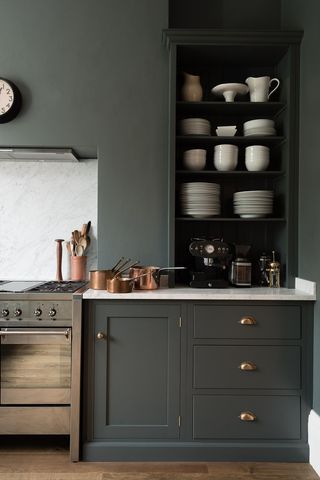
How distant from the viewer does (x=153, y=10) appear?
8.45 feet

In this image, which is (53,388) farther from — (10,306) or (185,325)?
(185,325)

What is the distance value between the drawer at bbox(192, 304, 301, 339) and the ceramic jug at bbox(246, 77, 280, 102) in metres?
1.36

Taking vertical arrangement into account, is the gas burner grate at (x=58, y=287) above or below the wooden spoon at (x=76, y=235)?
below

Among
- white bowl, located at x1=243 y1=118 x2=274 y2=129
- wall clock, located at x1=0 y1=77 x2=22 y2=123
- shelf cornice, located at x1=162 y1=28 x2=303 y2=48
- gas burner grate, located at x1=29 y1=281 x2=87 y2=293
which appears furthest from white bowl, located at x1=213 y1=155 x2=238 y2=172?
wall clock, located at x1=0 y1=77 x2=22 y2=123

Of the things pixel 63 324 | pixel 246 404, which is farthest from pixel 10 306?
pixel 246 404

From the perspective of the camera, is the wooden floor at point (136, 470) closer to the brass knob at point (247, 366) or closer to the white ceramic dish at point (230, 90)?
the brass knob at point (247, 366)

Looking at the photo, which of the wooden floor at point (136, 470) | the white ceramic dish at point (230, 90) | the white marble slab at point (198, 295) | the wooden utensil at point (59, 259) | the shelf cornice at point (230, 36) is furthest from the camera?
the wooden utensil at point (59, 259)

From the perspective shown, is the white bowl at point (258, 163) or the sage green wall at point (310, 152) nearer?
the sage green wall at point (310, 152)

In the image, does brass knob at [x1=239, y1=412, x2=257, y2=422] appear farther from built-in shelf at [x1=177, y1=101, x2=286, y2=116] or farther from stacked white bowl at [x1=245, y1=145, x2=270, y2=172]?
built-in shelf at [x1=177, y1=101, x2=286, y2=116]

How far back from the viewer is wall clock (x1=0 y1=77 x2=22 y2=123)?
98.2 inches

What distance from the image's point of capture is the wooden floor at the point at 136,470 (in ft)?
6.81

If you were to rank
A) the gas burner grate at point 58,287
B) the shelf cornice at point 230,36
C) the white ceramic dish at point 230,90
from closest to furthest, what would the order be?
the gas burner grate at point 58,287 → the shelf cornice at point 230,36 → the white ceramic dish at point 230,90

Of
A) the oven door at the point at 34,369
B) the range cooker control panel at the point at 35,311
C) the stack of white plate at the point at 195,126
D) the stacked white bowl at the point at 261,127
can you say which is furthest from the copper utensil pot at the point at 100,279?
the stacked white bowl at the point at 261,127

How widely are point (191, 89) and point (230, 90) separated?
255 millimetres
